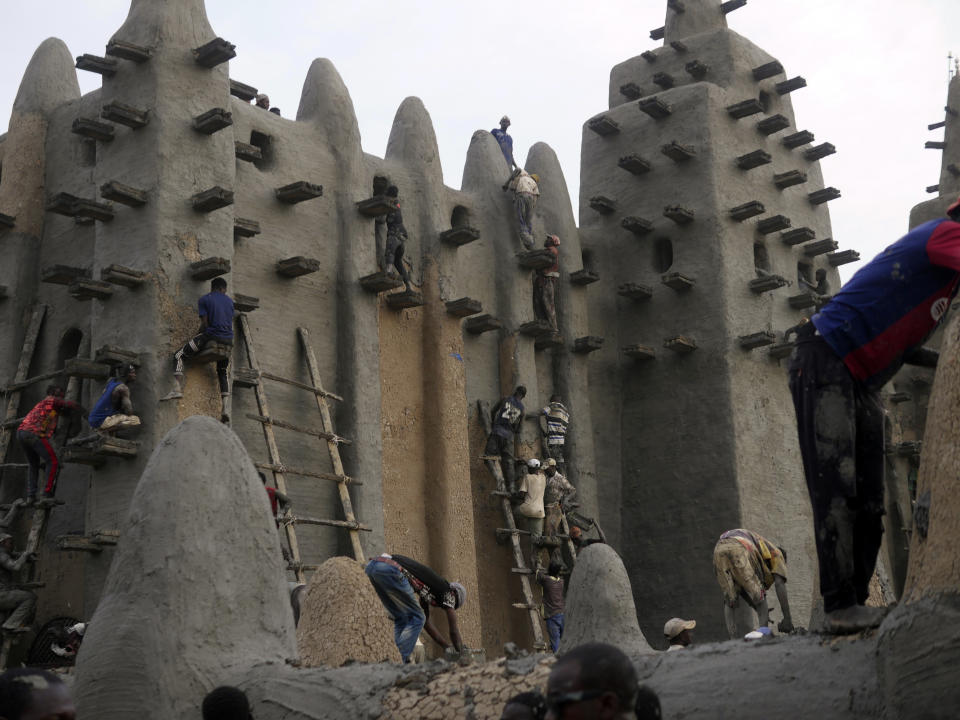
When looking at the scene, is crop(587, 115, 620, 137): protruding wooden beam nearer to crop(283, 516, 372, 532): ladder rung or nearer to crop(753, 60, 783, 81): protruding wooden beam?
crop(753, 60, 783, 81): protruding wooden beam

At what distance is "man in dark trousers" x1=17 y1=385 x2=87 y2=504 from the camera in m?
15.6

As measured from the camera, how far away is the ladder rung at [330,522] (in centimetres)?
1577

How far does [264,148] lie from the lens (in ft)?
61.5

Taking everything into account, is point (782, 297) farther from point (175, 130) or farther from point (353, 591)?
point (353, 591)

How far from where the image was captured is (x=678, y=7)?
25.4 meters

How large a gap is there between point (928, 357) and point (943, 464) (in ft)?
2.63

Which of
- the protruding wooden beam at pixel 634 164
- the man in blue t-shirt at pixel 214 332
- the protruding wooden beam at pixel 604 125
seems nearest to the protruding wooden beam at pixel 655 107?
the protruding wooden beam at pixel 604 125

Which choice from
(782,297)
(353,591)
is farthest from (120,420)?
(782,297)

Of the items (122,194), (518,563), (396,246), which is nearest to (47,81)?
(122,194)

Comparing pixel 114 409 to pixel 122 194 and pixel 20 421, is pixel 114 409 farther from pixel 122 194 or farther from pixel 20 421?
pixel 122 194

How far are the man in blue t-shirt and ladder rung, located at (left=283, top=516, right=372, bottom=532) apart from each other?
1423 millimetres

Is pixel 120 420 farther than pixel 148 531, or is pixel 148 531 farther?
pixel 120 420

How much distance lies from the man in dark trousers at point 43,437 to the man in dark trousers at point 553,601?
7.03 meters

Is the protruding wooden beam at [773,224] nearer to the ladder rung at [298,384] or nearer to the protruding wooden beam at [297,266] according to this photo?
the protruding wooden beam at [297,266]
